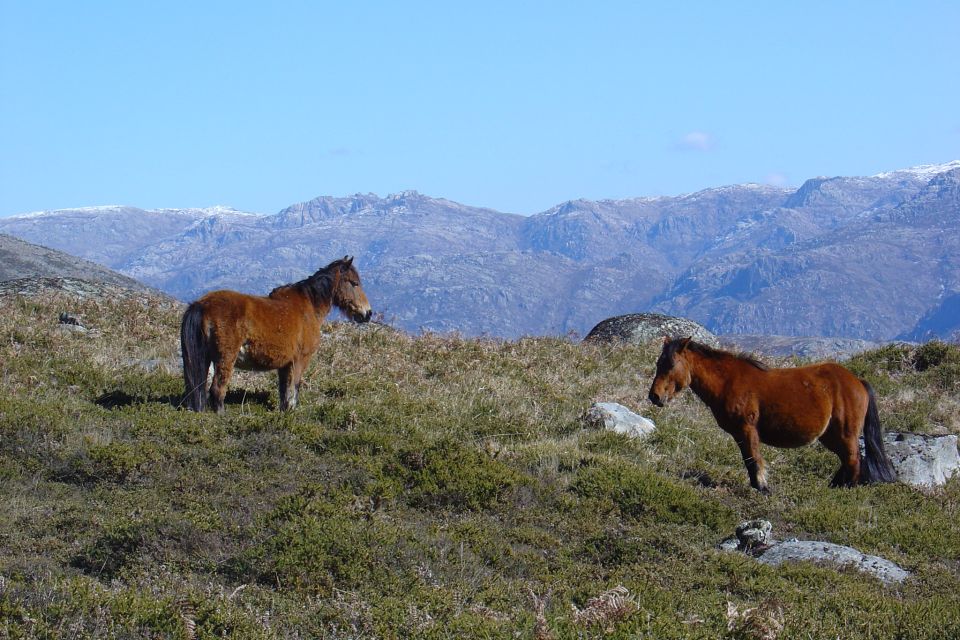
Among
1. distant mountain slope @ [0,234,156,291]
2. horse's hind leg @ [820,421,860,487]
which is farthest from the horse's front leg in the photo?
distant mountain slope @ [0,234,156,291]

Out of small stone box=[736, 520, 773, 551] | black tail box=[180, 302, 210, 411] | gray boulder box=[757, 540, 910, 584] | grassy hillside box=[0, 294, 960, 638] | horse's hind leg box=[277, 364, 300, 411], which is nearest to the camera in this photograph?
grassy hillside box=[0, 294, 960, 638]

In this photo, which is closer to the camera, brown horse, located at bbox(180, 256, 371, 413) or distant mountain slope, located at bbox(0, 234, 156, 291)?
brown horse, located at bbox(180, 256, 371, 413)

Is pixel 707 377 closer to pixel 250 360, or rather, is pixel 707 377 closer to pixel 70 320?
pixel 250 360

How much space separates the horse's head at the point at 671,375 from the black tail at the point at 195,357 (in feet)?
18.7

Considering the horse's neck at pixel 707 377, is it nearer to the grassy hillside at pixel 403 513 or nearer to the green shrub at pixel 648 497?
the grassy hillside at pixel 403 513

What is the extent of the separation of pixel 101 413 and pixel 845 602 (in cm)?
891

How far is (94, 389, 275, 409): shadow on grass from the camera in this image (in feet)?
42.7

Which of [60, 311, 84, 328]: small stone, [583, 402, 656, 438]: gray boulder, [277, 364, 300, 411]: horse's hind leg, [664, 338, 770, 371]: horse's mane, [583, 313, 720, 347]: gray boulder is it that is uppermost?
[664, 338, 770, 371]: horse's mane

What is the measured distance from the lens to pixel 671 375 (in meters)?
12.6

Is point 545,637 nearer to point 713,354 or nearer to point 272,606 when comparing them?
point 272,606

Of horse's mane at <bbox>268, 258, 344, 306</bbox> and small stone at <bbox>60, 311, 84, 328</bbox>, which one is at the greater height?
horse's mane at <bbox>268, 258, 344, 306</bbox>

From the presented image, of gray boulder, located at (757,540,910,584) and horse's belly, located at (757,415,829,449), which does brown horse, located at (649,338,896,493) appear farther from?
gray boulder, located at (757,540,910,584)

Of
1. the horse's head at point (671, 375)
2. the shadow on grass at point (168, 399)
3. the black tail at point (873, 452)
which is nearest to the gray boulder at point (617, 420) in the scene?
the horse's head at point (671, 375)

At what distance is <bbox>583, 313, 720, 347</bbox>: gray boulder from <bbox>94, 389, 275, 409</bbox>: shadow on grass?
11.1 meters
